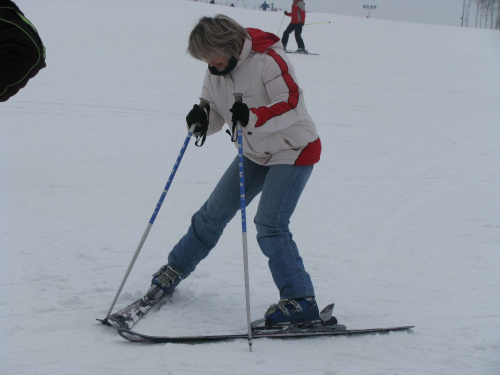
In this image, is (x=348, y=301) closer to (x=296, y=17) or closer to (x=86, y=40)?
(x=86, y=40)

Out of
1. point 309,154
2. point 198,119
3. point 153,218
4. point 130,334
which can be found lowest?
point 130,334

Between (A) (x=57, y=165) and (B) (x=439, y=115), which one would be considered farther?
(B) (x=439, y=115)

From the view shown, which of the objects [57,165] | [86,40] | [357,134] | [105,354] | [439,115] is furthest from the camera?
[86,40]

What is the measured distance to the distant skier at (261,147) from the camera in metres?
3.01

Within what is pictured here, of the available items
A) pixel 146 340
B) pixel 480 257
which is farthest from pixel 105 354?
pixel 480 257

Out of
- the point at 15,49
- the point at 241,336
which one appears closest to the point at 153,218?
the point at 241,336

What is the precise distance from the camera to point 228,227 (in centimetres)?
515

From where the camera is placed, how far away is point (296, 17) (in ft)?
53.2

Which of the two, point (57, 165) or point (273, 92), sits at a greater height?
point (273, 92)

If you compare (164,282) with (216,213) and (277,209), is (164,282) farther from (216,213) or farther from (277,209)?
(277,209)

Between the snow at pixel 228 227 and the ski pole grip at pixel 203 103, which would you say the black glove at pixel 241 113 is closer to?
the ski pole grip at pixel 203 103

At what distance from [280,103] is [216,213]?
2.65 ft

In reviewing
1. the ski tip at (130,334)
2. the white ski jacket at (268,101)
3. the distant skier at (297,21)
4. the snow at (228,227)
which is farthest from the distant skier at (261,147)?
the distant skier at (297,21)

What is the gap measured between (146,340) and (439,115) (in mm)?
8801
